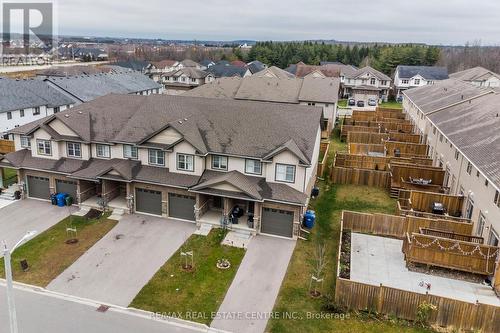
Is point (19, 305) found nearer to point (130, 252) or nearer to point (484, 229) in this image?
point (130, 252)

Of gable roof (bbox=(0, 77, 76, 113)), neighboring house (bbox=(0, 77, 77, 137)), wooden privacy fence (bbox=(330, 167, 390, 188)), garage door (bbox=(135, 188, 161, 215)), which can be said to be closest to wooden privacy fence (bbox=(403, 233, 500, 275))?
wooden privacy fence (bbox=(330, 167, 390, 188))

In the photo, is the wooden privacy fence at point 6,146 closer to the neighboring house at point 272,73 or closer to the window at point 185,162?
the window at point 185,162

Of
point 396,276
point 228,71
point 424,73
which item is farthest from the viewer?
point 228,71

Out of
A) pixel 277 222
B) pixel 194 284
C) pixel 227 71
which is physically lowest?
pixel 194 284

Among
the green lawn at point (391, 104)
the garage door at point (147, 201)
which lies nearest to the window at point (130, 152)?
the garage door at point (147, 201)

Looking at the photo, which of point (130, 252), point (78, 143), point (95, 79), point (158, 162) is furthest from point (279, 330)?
point (95, 79)

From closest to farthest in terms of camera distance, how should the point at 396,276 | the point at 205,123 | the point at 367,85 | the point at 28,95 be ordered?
1. the point at 396,276
2. the point at 205,123
3. the point at 28,95
4. the point at 367,85

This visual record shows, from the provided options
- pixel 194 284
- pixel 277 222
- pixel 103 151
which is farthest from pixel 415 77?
pixel 194 284

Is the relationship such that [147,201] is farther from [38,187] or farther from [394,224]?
[394,224]
